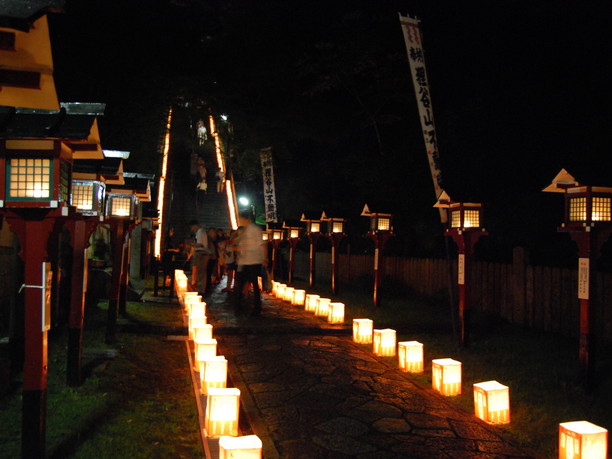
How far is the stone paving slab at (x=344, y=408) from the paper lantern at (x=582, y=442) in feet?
1.49

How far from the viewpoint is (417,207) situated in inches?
696

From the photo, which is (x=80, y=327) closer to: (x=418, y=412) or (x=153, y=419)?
(x=153, y=419)

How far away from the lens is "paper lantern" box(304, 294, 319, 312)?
547 inches

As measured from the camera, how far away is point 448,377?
6875 mm

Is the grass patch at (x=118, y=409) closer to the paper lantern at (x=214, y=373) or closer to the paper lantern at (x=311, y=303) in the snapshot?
the paper lantern at (x=214, y=373)

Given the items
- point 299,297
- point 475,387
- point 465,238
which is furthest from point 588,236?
point 299,297

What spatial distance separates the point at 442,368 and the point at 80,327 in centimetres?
481

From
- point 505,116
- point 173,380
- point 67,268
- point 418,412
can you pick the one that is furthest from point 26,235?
point 505,116

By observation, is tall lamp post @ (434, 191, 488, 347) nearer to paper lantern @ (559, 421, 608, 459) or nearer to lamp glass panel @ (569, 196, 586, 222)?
lamp glass panel @ (569, 196, 586, 222)

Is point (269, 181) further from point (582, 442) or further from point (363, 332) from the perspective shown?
point (582, 442)

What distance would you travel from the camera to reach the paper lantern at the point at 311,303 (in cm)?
1389

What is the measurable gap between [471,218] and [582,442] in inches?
224

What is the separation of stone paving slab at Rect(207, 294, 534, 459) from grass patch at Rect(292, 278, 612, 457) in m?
0.45

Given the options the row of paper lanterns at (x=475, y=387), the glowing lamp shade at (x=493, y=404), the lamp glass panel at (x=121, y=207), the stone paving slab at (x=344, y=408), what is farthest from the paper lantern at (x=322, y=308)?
Result: the glowing lamp shade at (x=493, y=404)
